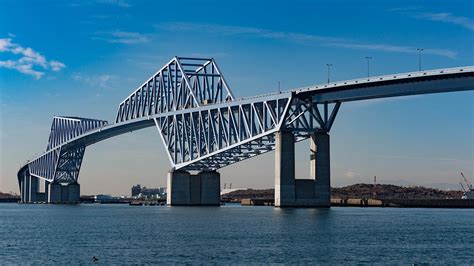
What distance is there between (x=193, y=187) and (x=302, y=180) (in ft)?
128

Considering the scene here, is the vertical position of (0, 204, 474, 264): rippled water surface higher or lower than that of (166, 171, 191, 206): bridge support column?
lower

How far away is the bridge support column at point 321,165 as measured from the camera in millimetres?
126375

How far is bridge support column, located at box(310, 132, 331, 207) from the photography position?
415ft

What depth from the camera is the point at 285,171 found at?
4845 inches

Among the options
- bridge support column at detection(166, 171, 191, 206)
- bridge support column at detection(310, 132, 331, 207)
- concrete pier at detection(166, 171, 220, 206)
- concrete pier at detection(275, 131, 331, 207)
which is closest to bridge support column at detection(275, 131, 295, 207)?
concrete pier at detection(275, 131, 331, 207)

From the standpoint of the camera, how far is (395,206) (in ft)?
572

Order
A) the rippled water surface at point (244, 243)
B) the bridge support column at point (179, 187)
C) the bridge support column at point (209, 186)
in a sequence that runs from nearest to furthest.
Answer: the rippled water surface at point (244, 243), the bridge support column at point (179, 187), the bridge support column at point (209, 186)

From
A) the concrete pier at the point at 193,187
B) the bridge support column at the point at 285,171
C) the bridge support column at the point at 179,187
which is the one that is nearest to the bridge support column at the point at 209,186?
the concrete pier at the point at 193,187

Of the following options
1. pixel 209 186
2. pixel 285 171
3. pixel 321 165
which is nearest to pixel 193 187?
pixel 209 186

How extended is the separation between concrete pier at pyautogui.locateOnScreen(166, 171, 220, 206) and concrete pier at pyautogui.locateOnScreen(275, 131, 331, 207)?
1407 inches

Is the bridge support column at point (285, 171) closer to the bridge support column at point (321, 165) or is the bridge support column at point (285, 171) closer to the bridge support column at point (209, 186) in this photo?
the bridge support column at point (321, 165)

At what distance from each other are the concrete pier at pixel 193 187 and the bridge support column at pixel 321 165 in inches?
1453

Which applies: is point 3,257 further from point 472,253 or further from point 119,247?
point 472,253

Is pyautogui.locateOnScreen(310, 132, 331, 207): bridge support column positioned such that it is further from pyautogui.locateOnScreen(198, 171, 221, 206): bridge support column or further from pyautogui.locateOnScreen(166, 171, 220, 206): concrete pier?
pyautogui.locateOnScreen(166, 171, 220, 206): concrete pier
